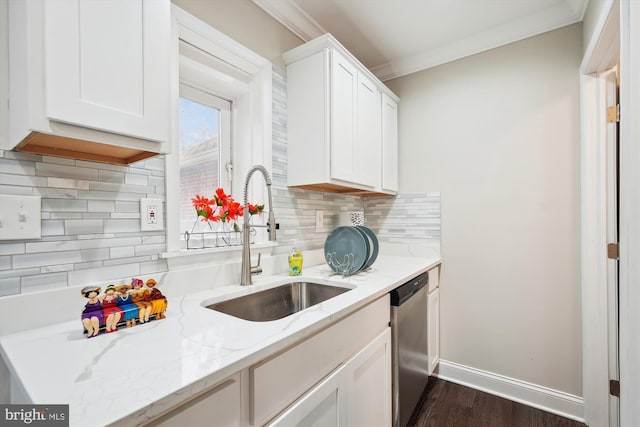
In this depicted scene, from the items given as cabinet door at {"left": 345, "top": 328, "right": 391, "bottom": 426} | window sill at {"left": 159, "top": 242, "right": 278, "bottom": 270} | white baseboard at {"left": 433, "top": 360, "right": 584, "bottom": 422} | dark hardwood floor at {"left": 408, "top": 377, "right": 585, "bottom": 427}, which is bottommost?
dark hardwood floor at {"left": 408, "top": 377, "right": 585, "bottom": 427}

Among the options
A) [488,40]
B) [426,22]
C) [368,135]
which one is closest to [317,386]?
[368,135]

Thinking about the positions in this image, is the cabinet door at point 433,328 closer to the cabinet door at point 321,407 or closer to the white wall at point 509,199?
the white wall at point 509,199

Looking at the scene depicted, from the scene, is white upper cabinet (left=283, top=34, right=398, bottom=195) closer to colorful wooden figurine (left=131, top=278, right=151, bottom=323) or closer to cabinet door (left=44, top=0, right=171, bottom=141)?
cabinet door (left=44, top=0, right=171, bottom=141)

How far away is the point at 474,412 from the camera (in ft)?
6.09

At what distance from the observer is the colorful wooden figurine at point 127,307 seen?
870mm

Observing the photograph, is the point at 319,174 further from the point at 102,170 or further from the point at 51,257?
the point at 51,257

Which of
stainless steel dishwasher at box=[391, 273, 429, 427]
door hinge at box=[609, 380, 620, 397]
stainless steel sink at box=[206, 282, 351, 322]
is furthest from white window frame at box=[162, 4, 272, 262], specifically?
door hinge at box=[609, 380, 620, 397]

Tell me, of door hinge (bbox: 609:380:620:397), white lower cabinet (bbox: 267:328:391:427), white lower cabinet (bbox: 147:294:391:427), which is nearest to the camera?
white lower cabinet (bbox: 147:294:391:427)

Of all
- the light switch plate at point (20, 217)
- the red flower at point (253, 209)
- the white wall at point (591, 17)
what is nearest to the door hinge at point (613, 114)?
the white wall at point (591, 17)

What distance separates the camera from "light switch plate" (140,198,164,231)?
1.13m

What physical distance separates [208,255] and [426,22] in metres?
1.94

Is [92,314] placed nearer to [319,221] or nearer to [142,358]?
[142,358]

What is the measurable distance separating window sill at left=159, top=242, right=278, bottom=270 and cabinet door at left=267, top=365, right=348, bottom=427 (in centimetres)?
71

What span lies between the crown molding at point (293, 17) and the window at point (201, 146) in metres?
0.57
